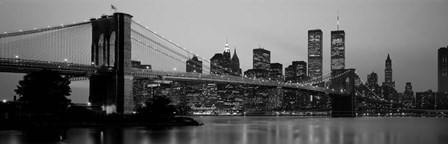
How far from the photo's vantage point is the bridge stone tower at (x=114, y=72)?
2016 inches

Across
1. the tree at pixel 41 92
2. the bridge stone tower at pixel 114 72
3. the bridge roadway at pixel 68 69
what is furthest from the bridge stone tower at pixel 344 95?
the tree at pixel 41 92

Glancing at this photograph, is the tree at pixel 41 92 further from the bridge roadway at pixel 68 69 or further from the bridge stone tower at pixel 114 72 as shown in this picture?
the bridge stone tower at pixel 114 72

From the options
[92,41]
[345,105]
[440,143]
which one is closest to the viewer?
[440,143]

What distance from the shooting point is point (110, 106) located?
5144cm

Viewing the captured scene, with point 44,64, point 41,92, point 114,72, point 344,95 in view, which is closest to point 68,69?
point 44,64

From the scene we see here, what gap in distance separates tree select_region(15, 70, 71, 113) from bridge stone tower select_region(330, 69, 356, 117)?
6908cm

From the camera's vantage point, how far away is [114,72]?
51.5m

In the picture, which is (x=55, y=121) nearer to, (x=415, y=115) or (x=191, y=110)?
(x=191, y=110)

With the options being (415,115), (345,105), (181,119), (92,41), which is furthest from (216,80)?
(415,115)

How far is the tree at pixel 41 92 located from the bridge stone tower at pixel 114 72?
524 centimetres

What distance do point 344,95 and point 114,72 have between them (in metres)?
64.1

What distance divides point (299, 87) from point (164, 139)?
185ft

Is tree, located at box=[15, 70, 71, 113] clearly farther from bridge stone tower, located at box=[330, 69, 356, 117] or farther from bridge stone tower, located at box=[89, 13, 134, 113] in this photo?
bridge stone tower, located at box=[330, 69, 356, 117]

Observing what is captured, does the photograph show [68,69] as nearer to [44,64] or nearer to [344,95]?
[44,64]
